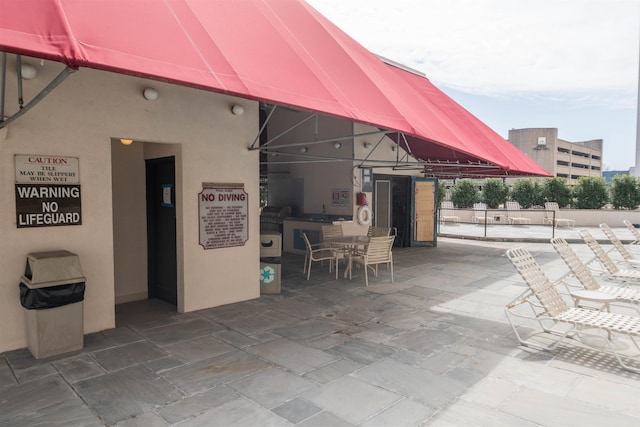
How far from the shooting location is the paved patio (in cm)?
292

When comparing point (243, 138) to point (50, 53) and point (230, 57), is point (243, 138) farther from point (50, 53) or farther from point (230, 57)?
point (50, 53)

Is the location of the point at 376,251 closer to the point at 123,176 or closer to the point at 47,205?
the point at 123,176

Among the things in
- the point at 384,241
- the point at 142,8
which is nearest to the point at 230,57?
the point at 142,8

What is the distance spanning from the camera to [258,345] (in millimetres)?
4270

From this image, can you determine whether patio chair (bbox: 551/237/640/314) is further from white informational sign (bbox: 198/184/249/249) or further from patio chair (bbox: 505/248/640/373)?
white informational sign (bbox: 198/184/249/249)

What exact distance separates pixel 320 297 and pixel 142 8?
4.38 meters

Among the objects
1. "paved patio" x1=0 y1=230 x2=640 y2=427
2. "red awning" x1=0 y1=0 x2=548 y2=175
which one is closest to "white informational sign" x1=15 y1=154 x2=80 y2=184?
"paved patio" x1=0 y1=230 x2=640 y2=427

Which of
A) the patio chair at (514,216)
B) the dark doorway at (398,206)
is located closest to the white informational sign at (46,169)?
the dark doorway at (398,206)

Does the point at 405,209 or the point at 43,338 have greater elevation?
the point at 405,209

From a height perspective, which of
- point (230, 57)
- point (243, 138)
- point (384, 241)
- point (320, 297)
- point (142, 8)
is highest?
point (142, 8)

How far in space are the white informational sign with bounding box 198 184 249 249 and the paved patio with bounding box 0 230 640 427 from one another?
0.92 meters

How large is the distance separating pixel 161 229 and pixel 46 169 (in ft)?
6.34

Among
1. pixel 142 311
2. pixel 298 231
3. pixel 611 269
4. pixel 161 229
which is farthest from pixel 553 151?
pixel 142 311

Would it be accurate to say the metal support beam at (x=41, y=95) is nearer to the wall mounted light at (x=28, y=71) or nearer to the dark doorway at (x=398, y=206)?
the wall mounted light at (x=28, y=71)
